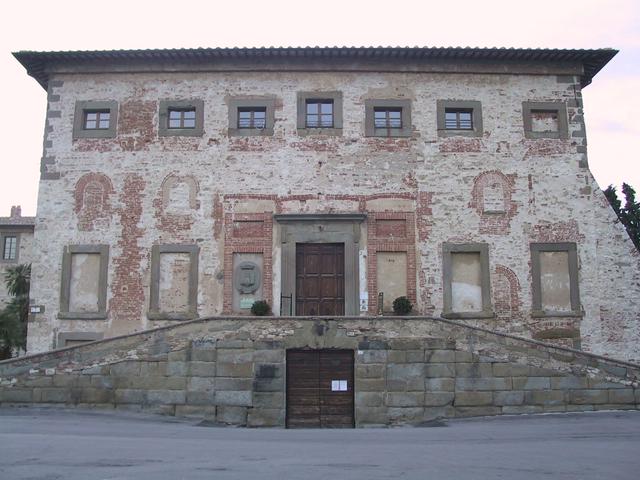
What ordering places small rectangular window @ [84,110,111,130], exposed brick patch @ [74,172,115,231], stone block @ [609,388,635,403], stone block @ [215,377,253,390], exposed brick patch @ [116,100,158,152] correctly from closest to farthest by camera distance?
stone block @ [609,388,635,403], stone block @ [215,377,253,390], exposed brick patch @ [74,172,115,231], exposed brick patch @ [116,100,158,152], small rectangular window @ [84,110,111,130]

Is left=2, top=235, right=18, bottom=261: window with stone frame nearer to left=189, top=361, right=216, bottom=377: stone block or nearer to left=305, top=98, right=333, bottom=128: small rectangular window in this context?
left=305, top=98, right=333, bottom=128: small rectangular window

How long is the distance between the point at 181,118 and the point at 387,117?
584 centimetres

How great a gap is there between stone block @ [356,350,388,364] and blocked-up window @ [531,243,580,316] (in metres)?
5.39

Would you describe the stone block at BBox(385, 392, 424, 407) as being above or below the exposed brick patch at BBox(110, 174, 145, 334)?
below

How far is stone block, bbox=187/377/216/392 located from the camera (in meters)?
15.4

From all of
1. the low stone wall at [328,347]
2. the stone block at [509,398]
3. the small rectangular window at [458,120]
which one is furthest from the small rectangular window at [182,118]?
the stone block at [509,398]

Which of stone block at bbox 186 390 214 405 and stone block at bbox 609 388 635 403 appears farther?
stone block at bbox 186 390 214 405

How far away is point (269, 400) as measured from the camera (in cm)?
1541

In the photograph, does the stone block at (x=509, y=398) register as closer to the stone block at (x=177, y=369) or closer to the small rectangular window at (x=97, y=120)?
the stone block at (x=177, y=369)

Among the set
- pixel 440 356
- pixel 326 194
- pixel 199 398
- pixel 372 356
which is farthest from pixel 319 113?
pixel 199 398

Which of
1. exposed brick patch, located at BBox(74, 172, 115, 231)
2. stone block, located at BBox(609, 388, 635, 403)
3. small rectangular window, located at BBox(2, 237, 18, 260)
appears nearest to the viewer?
stone block, located at BBox(609, 388, 635, 403)

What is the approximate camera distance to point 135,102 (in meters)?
20.1

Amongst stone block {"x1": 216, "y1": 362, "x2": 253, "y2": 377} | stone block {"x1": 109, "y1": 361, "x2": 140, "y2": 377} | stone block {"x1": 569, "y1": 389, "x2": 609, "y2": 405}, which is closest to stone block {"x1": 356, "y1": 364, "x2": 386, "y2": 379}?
stone block {"x1": 216, "y1": 362, "x2": 253, "y2": 377}

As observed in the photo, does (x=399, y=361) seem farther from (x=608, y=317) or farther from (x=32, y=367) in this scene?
(x=32, y=367)
